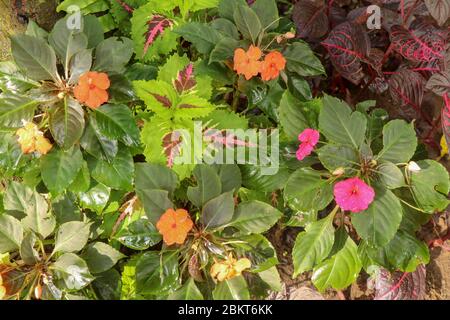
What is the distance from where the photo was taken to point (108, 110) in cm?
167

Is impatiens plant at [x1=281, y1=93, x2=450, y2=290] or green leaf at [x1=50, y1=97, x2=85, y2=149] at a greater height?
green leaf at [x1=50, y1=97, x2=85, y2=149]

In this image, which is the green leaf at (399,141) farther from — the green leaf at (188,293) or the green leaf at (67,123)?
the green leaf at (67,123)

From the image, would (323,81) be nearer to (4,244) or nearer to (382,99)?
(382,99)

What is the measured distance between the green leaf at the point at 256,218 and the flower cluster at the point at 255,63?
1.61ft

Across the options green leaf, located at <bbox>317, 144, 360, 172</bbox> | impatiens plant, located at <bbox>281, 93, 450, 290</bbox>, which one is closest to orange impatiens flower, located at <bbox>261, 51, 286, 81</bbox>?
impatiens plant, located at <bbox>281, 93, 450, 290</bbox>

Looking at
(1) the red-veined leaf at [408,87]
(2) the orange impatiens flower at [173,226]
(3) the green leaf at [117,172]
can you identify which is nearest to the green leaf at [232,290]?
(2) the orange impatiens flower at [173,226]

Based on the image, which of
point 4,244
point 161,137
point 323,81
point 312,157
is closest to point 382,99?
point 323,81

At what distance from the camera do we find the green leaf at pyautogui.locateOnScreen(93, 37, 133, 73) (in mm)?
1718

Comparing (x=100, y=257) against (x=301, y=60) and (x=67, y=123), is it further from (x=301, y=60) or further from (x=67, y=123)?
(x=301, y=60)

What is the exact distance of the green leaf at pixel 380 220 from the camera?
1558 millimetres

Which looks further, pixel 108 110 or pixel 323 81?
pixel 323 81

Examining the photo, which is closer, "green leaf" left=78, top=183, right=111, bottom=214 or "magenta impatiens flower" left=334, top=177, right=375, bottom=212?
"magenta impatiens flower" left=334, top=177, right=375, bottom=212

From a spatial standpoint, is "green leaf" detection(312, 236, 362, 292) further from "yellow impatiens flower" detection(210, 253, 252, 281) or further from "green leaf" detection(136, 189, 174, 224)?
"green leaf" detection(136, 189, 174, 224)

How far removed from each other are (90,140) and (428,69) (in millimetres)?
1513
